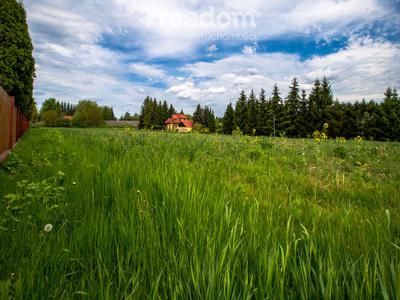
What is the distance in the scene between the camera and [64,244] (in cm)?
151

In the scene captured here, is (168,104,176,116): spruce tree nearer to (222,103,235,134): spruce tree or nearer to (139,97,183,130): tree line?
(139,97,183,130): tree line

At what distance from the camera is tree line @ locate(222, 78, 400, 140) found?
170 feet

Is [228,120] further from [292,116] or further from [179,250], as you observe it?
[179,250]

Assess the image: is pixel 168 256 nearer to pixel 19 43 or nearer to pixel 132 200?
pixel 132 200

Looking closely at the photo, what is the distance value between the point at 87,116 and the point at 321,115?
84778 mm

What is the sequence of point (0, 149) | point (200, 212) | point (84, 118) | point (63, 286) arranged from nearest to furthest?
point (63, 286), point (200, 212), point (0, 149), point (84, 118)

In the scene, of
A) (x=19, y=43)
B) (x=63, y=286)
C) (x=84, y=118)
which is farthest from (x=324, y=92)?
(x=84, y=118)

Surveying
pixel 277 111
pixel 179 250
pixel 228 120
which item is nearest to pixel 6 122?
pixel 179 250

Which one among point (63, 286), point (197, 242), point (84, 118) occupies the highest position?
point (84, 118)

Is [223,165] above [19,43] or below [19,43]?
below

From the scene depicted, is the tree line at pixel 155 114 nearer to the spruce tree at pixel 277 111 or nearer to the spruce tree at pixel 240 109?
the spruce tree at pixel 240 109

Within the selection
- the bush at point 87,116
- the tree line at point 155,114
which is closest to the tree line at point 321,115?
the tree line at point 155,114

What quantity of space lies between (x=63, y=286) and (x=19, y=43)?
22.2m

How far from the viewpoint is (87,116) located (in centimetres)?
10006
